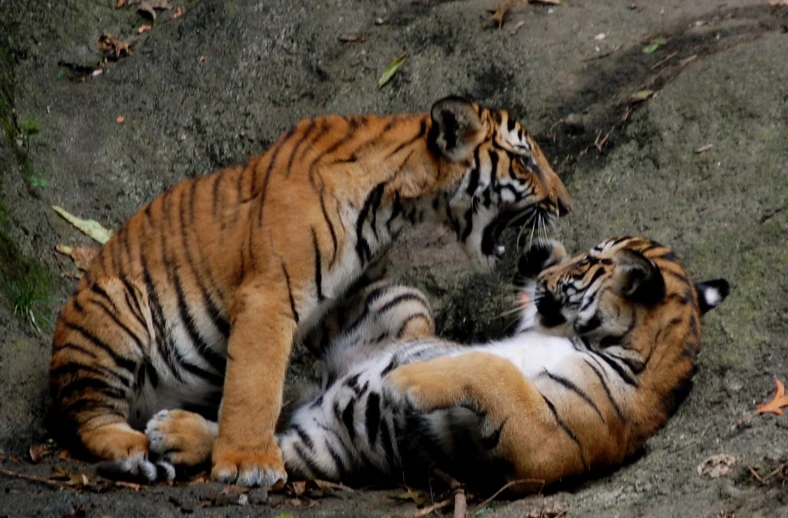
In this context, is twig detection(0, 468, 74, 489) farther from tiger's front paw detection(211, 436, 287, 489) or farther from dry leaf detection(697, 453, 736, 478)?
dry leaf detection(697, 453, 736, 478)

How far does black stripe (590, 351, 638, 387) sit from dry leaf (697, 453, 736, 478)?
1.66ft

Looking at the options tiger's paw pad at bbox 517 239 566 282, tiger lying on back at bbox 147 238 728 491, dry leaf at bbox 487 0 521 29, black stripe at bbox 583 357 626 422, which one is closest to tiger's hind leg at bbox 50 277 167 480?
tiger lying on back at bbox 147 238 728 491

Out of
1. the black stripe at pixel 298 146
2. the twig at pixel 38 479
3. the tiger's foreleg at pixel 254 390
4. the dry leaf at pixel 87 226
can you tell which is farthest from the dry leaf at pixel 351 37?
the twig at pixel 38 479

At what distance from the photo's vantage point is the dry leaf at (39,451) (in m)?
4.64

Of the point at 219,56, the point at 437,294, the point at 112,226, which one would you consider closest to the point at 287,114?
the point at 219,56

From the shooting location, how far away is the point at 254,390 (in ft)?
14.3

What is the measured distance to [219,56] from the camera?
715cm

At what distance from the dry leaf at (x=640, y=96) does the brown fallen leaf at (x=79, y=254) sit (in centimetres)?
297

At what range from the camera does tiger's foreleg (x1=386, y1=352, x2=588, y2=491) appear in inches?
156

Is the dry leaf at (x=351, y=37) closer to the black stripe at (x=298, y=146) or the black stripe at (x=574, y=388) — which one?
the black stripe at (x=298, y=146)

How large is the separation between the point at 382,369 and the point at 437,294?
1.17 metres

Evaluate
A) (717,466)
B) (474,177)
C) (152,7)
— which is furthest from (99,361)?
(152,7)

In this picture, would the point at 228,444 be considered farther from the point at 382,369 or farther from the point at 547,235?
the point at 547,235

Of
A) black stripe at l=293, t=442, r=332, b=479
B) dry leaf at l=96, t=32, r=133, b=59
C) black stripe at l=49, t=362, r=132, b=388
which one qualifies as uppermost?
dry leaf at l=96, t=32, r=133, b=59
